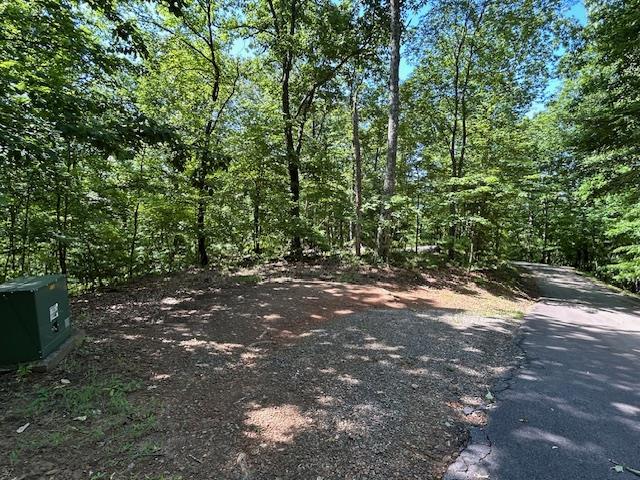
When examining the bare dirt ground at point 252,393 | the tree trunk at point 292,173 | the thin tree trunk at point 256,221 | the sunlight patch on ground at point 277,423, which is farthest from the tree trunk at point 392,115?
the sunlight patch on ground at point 277,423

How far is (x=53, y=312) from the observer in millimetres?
3762

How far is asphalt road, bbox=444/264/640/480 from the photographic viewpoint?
2.53 m

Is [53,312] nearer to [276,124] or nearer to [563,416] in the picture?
[563,416]

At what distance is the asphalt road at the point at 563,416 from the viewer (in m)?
2.53

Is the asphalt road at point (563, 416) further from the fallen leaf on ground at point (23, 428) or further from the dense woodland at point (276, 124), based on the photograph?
Result: the dense woodland at point (276, 124)

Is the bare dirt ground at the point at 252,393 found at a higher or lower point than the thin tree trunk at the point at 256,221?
lower

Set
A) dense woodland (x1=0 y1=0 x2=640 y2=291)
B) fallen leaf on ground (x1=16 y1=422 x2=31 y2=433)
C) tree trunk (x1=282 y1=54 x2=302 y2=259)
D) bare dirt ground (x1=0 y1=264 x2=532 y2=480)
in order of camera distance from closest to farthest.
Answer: bare dirt ground (x1=0 y1=264 x2=532 y2=480) < fallen leaf on ground (x1=16 y1=422 x2=31 y2=433) < dense woodland (x1=0 y1=0 x2=640 y2=291) < tree trunk (x1=282 y1=54 x2=302 y2=259)

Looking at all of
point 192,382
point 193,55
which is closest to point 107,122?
point 192,382

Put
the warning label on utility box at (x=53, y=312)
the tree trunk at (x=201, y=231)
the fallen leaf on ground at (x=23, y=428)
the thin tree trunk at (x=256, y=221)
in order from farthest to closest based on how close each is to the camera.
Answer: the thin tree trunk at (x=256, y=221), the tree trunk at (x=201, y=231), the warning label on utility box at (x=53, y=312), the fallen leaf on ground at (x=23, y=428)

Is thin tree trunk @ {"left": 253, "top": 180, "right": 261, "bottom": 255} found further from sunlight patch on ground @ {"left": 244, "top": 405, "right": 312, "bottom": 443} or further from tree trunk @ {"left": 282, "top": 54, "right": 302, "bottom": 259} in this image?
sunlight patch on ground @ {"left": 244, "top": 405, "right": 312, "bottom": 443}

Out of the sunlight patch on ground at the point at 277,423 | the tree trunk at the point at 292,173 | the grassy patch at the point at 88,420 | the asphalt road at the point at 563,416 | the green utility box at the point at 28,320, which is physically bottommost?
the asphalt road at the point at 563,416

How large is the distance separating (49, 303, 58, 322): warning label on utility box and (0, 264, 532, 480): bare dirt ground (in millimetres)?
505

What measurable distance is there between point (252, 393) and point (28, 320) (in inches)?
91.7

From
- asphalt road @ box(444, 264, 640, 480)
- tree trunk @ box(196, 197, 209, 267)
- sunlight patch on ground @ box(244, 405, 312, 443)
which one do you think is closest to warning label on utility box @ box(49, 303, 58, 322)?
sunlight patch on ground @ box(244, 405, 312, 443)
